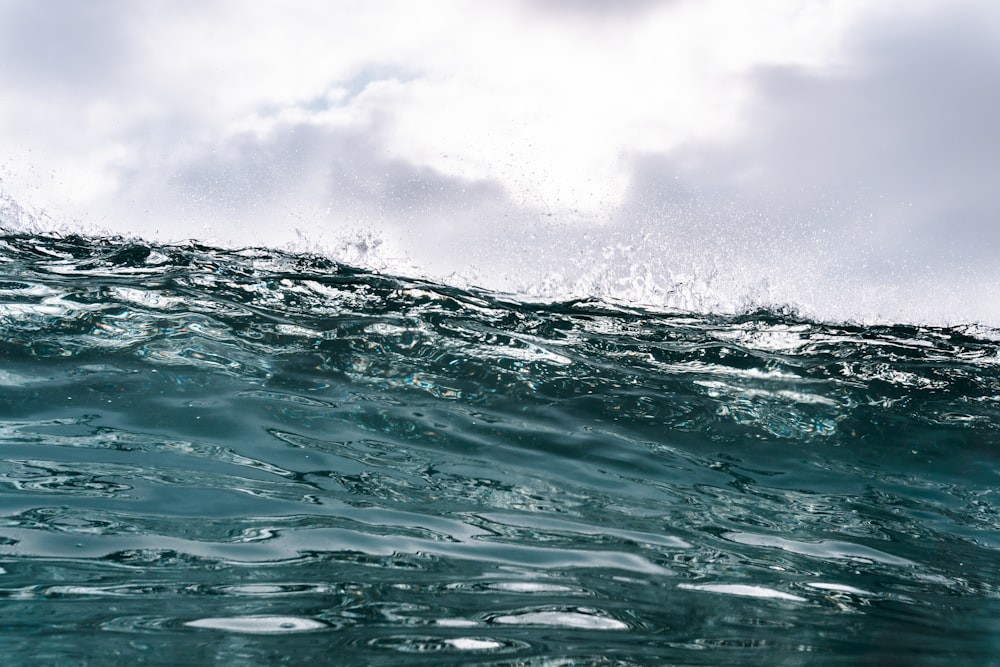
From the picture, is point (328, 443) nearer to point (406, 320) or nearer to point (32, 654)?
point (406, 320)

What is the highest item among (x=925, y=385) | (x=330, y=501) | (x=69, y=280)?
(x=69, y=280)

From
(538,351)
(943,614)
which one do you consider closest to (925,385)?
(538,351)

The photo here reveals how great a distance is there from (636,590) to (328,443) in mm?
3001

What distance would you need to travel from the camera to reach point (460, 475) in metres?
5.65

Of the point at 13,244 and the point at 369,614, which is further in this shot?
the point at 13,244

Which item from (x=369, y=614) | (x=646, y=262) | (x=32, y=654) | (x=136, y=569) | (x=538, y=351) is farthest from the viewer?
(x=646, y=262)

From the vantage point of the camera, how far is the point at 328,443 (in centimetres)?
592

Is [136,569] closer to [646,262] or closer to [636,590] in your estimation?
[636,590]

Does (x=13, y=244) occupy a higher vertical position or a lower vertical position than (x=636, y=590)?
higher

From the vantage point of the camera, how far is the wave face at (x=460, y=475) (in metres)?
3.07

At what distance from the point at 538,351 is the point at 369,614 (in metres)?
5.20

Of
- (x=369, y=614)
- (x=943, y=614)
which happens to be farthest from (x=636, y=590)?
(x=943, y=614)

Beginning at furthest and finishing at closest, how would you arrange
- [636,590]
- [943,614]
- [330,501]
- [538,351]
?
[538,351] → [330,501] → [943,614] → [636,590]

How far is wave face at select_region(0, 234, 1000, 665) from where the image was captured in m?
3.07
